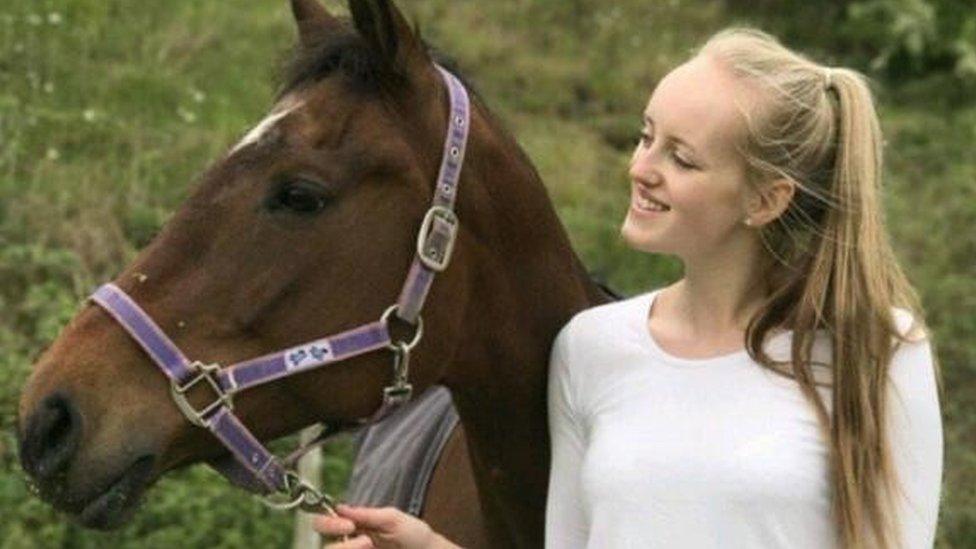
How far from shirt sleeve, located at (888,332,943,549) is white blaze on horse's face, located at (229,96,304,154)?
1010 millimetres

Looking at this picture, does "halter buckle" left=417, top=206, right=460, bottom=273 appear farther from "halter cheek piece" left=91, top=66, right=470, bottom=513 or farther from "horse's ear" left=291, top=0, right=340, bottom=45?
"horse's ear" left=291, top=0, right=340, bottom=45

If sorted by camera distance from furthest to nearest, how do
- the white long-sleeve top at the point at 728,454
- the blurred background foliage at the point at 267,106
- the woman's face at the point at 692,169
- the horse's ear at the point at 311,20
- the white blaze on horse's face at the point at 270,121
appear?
the blurred background foliage at the point at 267,106 → the horse's ear at the point at 311,20 → the white blaze on horse's face at the point at 270,121 → the woman's face at the point at 692,169 → the white long-sleeve top at the point at 728,454

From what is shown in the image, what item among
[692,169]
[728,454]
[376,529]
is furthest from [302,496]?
[692,169]

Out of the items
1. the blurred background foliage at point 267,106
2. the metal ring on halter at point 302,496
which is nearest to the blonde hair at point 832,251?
the metal ring on halter at point 302,496

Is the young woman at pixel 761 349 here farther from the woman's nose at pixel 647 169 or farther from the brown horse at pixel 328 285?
the brown horse at pixel 328 285

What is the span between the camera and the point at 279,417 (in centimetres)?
296

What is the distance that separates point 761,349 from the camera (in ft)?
9.20

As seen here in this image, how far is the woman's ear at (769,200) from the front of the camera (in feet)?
9.22

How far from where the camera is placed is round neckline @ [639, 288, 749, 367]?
282 cm

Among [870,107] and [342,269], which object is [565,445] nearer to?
[342,269]

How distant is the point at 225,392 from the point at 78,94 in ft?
16.4

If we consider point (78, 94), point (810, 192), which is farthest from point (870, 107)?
point (78, 94)

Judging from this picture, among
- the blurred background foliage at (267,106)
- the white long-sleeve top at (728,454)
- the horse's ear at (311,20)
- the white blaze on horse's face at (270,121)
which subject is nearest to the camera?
the white long-sleeve top at (728,454)

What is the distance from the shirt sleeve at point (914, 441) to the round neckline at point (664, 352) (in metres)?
0.24
